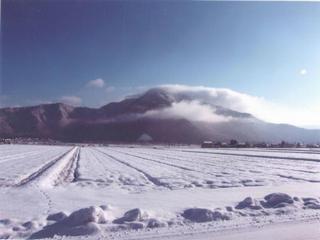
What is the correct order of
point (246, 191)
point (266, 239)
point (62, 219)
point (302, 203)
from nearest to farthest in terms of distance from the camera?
point (266, 239) < point (62, 219) < point (302, 203) < point (246, 191)

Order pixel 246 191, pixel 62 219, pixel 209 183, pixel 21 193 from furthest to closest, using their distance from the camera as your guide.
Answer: pixel 209 183, pixel 246 191, pixel 21 193, pixel 62 219

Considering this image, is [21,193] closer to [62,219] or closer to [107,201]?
[107,201]

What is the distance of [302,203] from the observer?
8117 mm

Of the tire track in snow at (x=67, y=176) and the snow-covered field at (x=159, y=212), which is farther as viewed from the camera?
the tire track in snow at (x=67, y=176)

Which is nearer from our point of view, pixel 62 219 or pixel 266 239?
pixel 266 239

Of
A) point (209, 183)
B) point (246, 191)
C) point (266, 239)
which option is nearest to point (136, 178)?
point (209, 183)

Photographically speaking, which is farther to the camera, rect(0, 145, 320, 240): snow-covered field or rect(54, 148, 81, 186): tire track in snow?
rect(54, 148, 81, 186): tire track in snow

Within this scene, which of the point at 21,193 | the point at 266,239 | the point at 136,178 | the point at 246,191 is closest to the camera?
the point at 266,239

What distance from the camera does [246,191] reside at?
1025 cm

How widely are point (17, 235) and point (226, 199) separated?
4732 mm

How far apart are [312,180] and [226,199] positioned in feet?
18.1

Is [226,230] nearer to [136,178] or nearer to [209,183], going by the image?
[209,183]

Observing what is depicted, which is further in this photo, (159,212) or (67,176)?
(67,176)

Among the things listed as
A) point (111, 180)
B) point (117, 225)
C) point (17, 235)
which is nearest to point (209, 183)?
point (111, 180)
